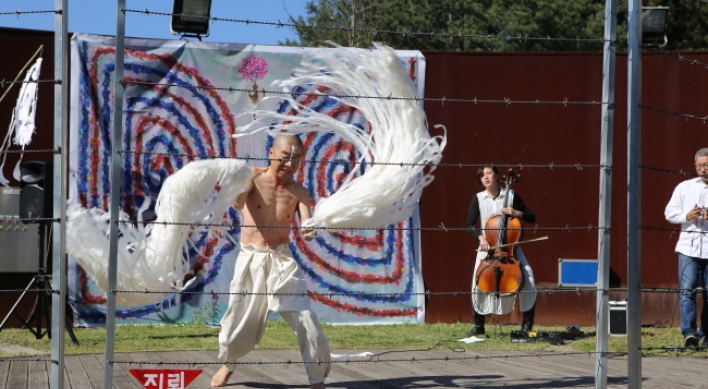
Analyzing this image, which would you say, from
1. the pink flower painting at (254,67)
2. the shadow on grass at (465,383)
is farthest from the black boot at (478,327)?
the pink flower painting at (254,67)

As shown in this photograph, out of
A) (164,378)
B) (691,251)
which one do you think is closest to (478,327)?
(691,251)

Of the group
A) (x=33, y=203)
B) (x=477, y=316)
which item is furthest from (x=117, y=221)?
(x=477, y=316)

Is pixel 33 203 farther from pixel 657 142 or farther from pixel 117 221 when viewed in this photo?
pixel 657 142

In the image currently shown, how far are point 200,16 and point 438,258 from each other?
6.66 metres

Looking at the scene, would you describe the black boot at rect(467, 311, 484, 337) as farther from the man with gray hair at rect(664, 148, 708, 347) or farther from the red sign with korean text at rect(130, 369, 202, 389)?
the red sign with korean text at rect(130, 369, 202, 389)

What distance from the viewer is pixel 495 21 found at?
2550cm

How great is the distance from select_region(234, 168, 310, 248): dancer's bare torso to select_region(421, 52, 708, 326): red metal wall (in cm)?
470

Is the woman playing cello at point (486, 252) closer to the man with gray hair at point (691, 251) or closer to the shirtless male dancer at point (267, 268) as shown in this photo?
the man with gray hair at point (691, 251)

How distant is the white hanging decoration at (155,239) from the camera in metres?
6.14

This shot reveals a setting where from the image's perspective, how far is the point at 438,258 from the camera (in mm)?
11523

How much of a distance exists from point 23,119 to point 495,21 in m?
16.9

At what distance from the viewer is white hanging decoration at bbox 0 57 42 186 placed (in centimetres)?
1055

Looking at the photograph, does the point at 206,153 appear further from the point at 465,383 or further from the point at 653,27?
the point at 653,27

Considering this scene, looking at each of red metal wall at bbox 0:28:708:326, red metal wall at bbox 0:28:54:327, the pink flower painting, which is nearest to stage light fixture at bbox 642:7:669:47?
red metal wall at bbox 0:28:708:326
